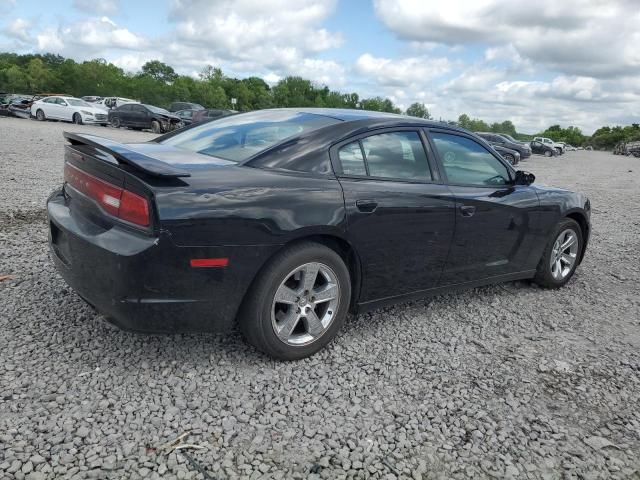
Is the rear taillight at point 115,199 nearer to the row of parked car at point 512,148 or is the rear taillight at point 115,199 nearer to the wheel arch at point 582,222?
the wheel arch at point 582,222

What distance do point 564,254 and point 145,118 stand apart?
81.9 feet

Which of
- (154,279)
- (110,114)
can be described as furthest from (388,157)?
(110,114)

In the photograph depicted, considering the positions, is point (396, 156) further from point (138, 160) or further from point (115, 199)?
point (115, 199)

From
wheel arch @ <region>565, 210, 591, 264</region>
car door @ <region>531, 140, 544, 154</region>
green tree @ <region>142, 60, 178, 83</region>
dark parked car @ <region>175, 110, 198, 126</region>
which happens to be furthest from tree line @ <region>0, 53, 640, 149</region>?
wheel arch @ <region>565, 210, 591, 264</region>

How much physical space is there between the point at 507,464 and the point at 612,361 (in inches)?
62.9

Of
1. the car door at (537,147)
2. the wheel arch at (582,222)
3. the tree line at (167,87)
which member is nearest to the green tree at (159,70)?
the tree line at (167,87)

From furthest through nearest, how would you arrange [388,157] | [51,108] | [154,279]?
[51,108]
[388,157]
[154,279]

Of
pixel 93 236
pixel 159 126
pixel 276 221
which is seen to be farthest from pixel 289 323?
pixel 159 126

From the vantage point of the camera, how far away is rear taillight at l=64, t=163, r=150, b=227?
→ 264cm

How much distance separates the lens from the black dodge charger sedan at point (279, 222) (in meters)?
2.68

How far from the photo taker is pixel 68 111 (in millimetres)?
27281

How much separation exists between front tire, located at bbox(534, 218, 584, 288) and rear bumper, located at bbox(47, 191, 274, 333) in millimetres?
3006

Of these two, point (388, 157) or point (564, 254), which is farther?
point (564, 254)

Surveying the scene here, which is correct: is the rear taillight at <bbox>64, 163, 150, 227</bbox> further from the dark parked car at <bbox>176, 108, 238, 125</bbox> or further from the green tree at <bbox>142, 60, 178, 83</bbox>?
the green tree at <bbox>142, 60, 178, 83</bbox>
